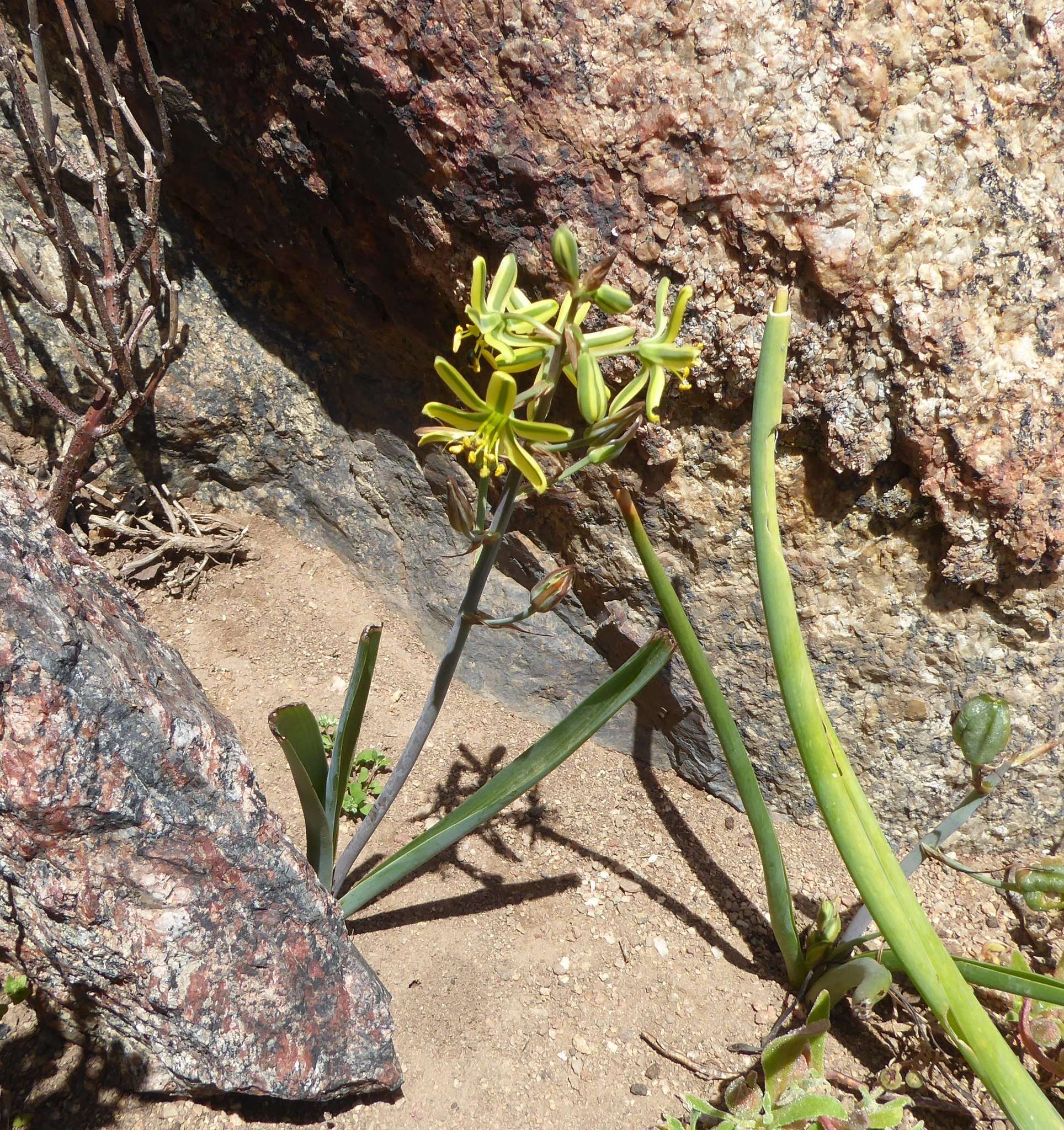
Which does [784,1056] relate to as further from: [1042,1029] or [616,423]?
[616,423]

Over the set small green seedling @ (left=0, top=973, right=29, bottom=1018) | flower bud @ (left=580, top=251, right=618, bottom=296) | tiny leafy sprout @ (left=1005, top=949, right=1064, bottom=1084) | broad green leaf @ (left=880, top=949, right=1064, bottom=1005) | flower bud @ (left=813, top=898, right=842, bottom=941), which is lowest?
small green seedling @ (left=0, top=973, right=29, bottom=1018)

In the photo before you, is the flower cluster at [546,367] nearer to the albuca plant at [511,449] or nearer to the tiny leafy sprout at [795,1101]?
the albuca plant at [511,449]

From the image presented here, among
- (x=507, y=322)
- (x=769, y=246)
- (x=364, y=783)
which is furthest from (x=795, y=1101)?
(x=769, y=246)

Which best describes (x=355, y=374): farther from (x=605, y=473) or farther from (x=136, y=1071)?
(x=136, y=1071)

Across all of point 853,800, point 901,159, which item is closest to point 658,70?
point 901,159

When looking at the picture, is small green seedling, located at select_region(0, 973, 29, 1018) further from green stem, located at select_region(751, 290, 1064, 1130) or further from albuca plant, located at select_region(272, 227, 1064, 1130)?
green stem, located at select_region(751, 290, 1064, 1130)

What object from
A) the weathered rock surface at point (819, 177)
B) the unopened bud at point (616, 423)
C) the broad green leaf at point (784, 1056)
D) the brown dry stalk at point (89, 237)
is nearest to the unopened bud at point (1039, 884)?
the broad green leaf at point (784, 1056)

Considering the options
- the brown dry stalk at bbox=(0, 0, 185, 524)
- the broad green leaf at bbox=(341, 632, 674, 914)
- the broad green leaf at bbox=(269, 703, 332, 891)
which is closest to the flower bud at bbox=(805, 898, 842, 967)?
the broad green leaf at bbox=(341, 632, 674, 914)
